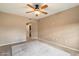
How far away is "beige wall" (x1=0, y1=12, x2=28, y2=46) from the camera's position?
4.02 ft

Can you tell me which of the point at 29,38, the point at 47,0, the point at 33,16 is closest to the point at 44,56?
the point at 29,38

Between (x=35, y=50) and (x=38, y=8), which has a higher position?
(x=38, y=8)

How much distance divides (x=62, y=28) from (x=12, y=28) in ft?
2.57

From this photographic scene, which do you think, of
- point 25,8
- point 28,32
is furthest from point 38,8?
point 28,32

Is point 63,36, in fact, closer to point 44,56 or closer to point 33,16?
point 44,56

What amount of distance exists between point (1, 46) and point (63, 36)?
93 centimetres

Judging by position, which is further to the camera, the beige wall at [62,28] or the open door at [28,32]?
the open door at [28,32]

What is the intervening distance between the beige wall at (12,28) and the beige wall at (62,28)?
0.28 meters

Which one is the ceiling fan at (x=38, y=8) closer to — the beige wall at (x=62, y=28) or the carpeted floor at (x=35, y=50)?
the beige wall at (x=62, y=28)

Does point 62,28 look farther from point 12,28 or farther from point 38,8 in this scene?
point 12,28

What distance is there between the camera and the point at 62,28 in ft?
4.16

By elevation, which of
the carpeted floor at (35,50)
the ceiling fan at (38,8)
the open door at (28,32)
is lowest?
the carpeted floor at (35,50)

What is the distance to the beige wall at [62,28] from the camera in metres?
1.19

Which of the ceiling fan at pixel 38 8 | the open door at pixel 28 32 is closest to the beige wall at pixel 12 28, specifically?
the open door at pixel 28 32
